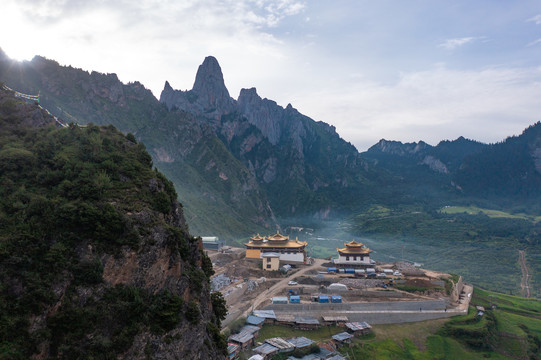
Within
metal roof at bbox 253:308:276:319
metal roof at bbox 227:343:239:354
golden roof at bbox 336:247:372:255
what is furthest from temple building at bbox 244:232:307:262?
metal roof at bbox 227:343:239:354

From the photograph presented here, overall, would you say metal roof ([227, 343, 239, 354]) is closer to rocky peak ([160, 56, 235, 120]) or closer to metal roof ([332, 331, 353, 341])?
metal roof ([332, 331, 353, 341])

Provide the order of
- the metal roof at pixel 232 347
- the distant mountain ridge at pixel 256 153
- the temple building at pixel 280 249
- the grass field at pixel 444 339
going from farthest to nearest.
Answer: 1. the distant mountain ridge at pixel 256 153
2. the temple building at pixel 280 249
3. the grass field at pixel 444 339
4. the metal roof at pixel 232 347

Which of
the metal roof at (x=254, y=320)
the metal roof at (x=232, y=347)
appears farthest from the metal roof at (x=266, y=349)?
the metal roof at (x=254, y=320)

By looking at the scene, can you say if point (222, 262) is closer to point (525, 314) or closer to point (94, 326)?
point (94, 326)

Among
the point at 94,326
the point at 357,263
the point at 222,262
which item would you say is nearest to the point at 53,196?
the point at 94,326

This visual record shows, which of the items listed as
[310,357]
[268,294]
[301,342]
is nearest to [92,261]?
[310,357]

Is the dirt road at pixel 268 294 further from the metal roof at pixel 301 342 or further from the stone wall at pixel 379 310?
the metal roof at pixel 301 342

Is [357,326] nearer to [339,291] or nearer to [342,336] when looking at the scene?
[342,336]

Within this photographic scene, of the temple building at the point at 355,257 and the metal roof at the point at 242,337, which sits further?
the temple building at the point at 355,257
